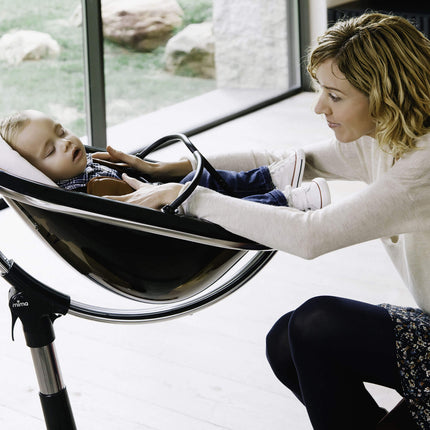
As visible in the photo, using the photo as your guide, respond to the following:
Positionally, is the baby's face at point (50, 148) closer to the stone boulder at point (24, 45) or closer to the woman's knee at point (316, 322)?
the woman's knee at point (316, 322)

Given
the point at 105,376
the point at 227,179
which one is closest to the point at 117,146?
the point at 105,376

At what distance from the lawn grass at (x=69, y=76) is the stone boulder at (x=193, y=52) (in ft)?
0.25

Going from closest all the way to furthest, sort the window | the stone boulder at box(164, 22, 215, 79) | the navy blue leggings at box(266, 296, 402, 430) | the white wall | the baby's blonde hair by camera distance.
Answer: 1. the navy blue leggings at box(266, 296, 402, 430)
2. the baby's blonde hair
3. the window
4. the stone boulder at box(164, 22, 215, 79)
5. the white wall

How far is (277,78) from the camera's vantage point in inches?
220

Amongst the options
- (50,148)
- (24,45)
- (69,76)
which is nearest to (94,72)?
(69,76)

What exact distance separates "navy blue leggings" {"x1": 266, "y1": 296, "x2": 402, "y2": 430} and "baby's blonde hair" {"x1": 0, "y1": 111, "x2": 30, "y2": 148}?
0.74 meters

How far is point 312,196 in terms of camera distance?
1536mm

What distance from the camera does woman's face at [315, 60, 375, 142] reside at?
142cm

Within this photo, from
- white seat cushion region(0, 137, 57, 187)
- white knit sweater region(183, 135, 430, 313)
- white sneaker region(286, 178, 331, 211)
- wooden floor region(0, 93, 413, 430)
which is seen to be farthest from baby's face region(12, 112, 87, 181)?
wooden floor region(0, 93, 413, 430)

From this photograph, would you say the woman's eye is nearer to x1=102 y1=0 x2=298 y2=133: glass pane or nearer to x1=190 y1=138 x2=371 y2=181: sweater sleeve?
x1=190 y1=138 x2=371 y2=181: sweater sleeve

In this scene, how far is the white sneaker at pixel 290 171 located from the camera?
1684 millimetres

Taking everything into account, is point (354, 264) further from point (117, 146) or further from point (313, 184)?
point (117, 146)

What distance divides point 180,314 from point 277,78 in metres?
4.09

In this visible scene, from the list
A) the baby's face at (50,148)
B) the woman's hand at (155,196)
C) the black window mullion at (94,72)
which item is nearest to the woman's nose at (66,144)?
the baby's face at (50,148)
